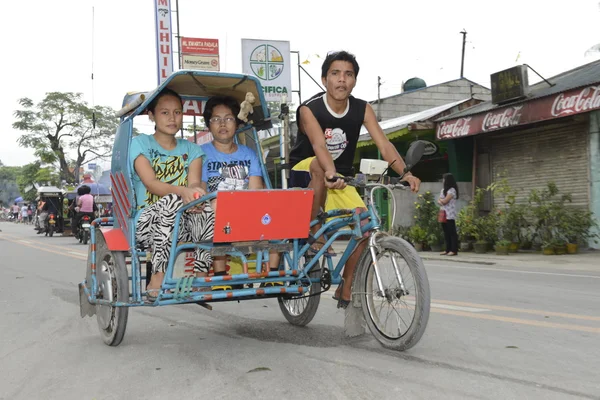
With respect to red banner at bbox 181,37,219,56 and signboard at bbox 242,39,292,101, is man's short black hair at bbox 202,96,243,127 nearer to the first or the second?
signboard at bbox 242,39,292,101

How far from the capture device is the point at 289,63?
20828mm

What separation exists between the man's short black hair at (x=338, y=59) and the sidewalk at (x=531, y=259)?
723cm

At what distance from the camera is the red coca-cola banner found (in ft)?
40.1

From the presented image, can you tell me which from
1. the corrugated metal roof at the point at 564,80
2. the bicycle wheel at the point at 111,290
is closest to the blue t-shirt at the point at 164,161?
the bicycle wheel at the point at 111,290

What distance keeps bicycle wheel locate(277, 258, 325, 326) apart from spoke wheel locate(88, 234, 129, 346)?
1252 millimetres

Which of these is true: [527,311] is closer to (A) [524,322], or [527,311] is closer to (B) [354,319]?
(A) [524,322]

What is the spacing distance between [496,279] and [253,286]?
533 cm


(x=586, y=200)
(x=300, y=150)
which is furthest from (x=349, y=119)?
(x=586, y=200)

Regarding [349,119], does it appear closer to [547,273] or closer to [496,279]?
[496,279]

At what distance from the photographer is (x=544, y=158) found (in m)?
14.9

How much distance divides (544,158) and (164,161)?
11859 mm

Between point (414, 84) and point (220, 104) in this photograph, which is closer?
point (220, 104)

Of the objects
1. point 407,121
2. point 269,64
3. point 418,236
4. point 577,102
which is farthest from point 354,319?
point 269,64

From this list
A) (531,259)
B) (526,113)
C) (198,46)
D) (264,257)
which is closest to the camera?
(264,257)
